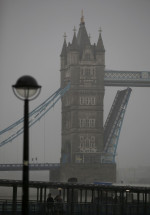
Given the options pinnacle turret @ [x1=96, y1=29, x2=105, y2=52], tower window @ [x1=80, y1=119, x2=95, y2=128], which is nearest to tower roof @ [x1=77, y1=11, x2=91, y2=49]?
pinnacle turret @ [x1=96, y1=29, x2=105, y2=52]

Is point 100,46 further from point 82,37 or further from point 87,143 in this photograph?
point 87,143

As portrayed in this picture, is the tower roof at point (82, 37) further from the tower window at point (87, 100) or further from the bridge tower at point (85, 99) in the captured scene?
the tower window at point (87, 100)

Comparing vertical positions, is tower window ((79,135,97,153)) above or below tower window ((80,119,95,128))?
below

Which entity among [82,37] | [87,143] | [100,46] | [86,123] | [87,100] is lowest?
[87,143]

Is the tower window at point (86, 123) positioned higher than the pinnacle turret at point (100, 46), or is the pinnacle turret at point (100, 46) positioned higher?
the pinnacle turret at point (100, 46)

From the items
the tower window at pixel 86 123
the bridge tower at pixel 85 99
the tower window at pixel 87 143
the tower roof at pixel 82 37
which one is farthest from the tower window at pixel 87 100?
the tower roof at pixel 82 37

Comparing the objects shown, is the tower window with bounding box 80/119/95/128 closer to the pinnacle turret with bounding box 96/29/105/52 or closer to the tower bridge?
the tower bridge

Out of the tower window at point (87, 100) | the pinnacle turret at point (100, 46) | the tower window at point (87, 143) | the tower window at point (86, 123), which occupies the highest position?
the pinnacle turret at point (100, 46)

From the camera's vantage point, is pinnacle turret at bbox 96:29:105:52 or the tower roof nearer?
the tower roof

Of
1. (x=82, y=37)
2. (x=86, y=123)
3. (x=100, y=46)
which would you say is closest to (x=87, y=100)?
(x=86, y=123)

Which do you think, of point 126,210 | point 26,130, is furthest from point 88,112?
point 26,130

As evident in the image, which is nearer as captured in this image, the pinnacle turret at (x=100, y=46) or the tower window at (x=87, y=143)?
the tower window at (x=87, y=143)

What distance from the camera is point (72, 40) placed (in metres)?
94.1

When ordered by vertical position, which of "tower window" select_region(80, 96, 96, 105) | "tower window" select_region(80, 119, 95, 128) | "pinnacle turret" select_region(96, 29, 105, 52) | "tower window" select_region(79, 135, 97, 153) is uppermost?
"pinnacle turret" select_region(96, 29, 105, 52)
